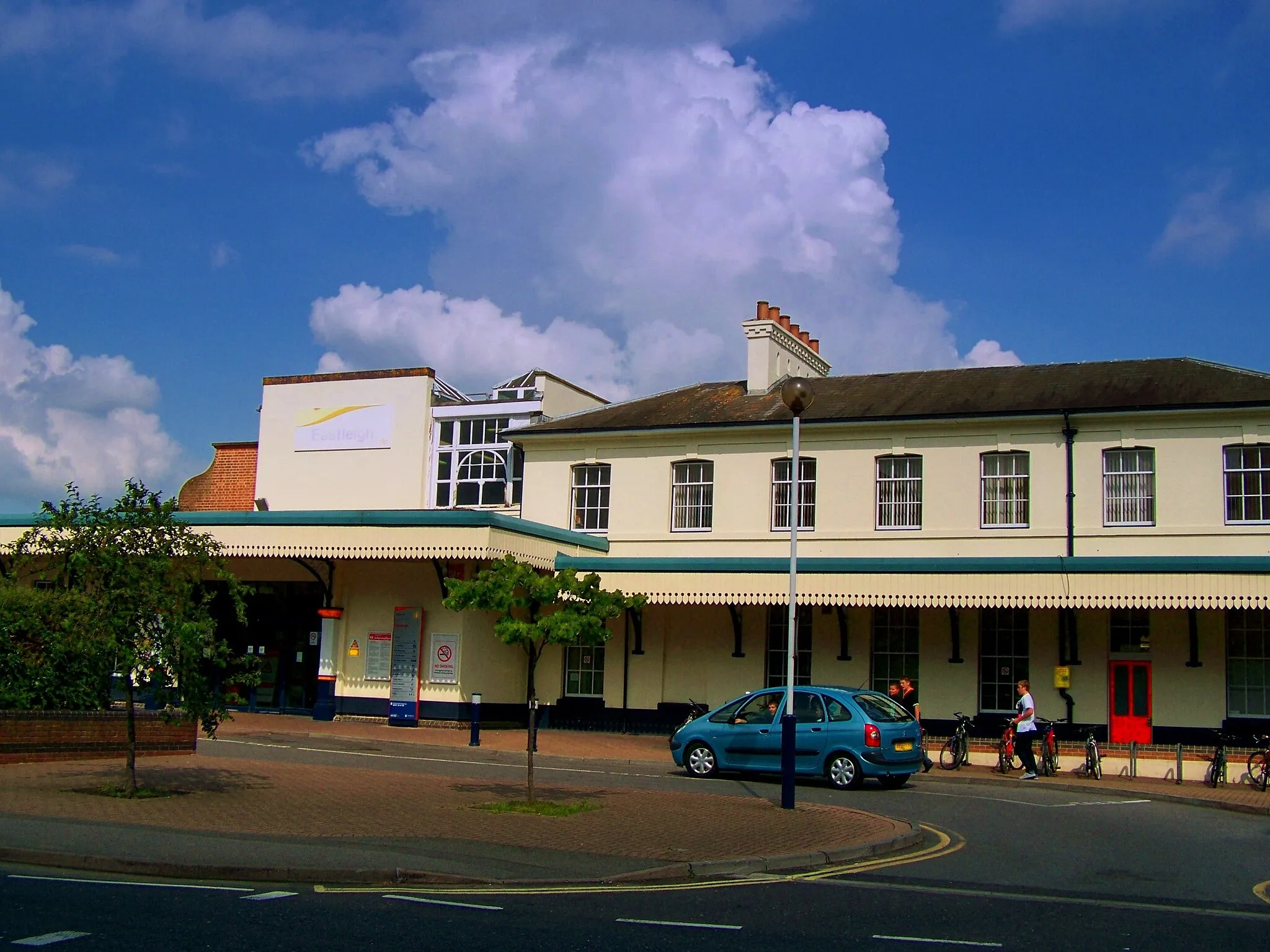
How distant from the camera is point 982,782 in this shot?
21625mm

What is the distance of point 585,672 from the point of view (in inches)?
1227

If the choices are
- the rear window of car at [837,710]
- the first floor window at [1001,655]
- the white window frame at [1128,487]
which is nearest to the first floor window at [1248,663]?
the white window frame at [1128,487]

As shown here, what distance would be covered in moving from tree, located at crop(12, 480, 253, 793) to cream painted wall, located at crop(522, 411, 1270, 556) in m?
16.9

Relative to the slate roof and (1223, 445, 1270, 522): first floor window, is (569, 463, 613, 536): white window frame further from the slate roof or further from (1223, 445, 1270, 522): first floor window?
(1223, 445, 1270, 522): first floor window

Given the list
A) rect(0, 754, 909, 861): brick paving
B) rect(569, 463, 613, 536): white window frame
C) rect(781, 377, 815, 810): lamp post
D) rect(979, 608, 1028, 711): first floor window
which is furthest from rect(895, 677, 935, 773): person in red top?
rect(569, 463, 613, 536): white window frame

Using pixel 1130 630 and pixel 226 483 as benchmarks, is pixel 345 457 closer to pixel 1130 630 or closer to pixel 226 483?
pixel 226 483

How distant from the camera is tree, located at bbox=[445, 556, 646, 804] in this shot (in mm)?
15219

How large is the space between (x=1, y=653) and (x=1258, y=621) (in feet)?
75.6

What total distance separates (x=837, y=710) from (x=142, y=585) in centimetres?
1020

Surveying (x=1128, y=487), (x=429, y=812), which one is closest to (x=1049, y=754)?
(x=1128, y=487)

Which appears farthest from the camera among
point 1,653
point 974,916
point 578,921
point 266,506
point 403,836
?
point 266,506

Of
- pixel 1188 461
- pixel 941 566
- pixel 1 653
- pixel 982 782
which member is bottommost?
pixel 982 782

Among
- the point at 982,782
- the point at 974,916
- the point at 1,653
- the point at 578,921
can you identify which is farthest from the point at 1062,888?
the point at 1,653

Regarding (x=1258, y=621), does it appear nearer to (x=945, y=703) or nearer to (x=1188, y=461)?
(x=1188, y=461)
